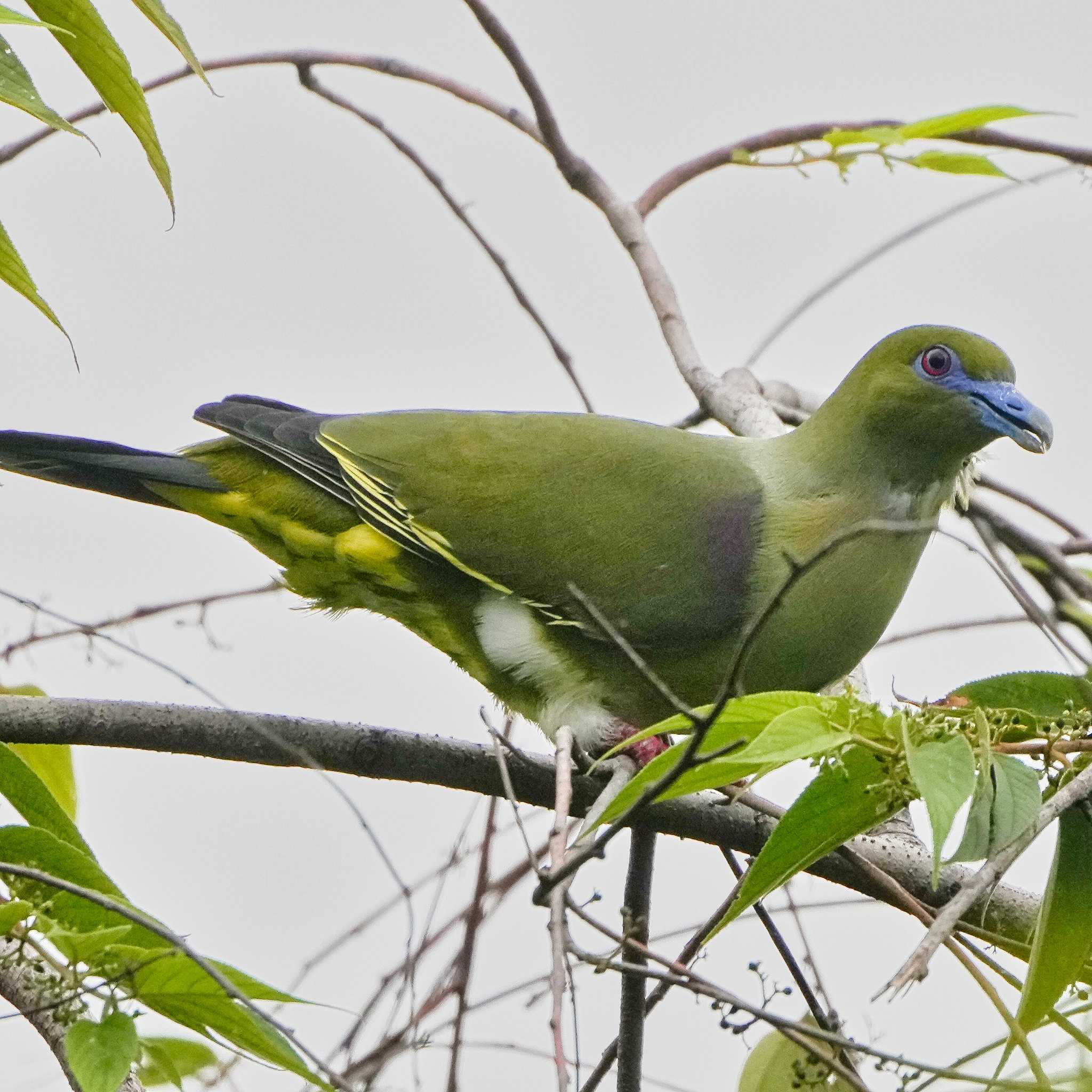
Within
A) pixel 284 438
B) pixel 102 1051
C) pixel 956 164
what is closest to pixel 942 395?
pixel 956 164

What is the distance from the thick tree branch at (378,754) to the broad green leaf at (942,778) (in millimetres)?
560

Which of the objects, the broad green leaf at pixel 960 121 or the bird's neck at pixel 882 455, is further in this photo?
the bird's neck at pixel 882 455

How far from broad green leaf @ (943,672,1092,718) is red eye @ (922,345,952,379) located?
141 cm

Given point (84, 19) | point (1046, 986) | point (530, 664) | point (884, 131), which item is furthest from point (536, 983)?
point (84, 19)

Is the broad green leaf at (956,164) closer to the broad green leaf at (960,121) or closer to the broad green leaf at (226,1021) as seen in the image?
the broad green leaf at (960,121)

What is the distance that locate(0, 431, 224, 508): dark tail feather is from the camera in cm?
248

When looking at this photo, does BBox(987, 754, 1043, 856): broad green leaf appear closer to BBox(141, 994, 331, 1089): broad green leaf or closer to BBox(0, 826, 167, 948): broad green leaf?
BBox(141, 994, 331, 1089): broad green leaf

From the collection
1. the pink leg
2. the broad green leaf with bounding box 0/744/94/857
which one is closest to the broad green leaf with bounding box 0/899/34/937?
the broad green leaf with bounding box 0/744/94/857

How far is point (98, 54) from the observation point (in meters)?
1.14

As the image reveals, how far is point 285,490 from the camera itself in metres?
2.65

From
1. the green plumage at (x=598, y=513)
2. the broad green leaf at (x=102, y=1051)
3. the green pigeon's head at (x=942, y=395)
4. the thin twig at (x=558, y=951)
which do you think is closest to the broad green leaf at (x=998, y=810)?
the thin twig at (x=558, y=951)

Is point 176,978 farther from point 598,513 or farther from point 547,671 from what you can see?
point 598,513

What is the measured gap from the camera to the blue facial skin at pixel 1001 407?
2.35 metres

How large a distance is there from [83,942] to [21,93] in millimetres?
622
